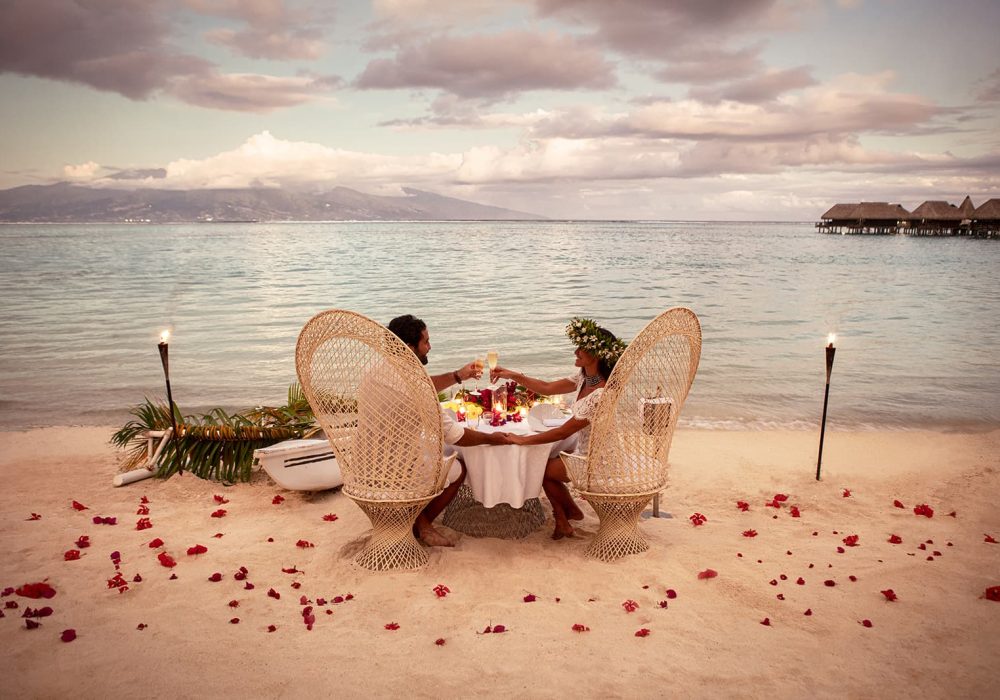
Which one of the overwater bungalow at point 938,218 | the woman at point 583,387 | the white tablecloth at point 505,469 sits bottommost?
the white tablecloth at point 505,469

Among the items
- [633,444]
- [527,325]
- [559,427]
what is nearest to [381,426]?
[559,427]

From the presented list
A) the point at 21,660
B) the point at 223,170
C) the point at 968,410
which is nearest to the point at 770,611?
the point at 21,660

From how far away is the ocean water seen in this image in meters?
12.3

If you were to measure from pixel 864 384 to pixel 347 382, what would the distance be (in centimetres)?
1181

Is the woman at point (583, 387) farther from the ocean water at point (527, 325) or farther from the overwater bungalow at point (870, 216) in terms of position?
the overwater bungalow at point (870, 216)

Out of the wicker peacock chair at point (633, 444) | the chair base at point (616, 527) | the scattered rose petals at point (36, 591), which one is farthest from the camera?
the chair base at point (616, 527)

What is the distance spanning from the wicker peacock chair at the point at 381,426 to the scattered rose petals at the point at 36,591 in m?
1.94

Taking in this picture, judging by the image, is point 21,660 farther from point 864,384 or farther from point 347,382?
point 864,384

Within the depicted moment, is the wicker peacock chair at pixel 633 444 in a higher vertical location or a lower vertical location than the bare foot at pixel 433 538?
higher

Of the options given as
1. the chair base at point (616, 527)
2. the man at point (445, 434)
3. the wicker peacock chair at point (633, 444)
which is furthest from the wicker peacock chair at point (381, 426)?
the chair base at point (616, 527)

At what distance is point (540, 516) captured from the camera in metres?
6.04

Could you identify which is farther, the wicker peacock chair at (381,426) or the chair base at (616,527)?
the chair base at (616,527)

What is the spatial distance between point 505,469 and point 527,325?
15.9m

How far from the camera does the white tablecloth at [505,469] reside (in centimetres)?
519
